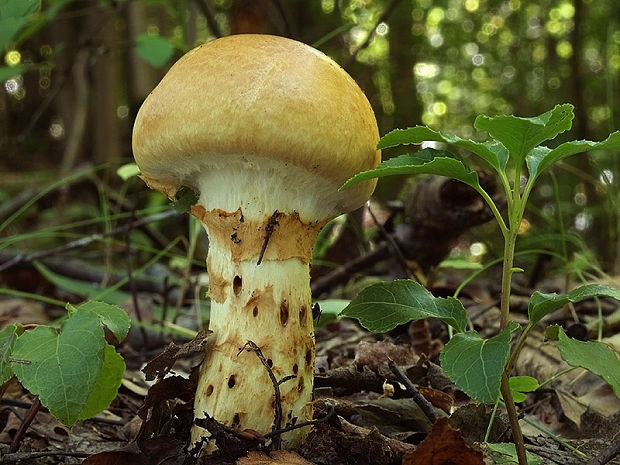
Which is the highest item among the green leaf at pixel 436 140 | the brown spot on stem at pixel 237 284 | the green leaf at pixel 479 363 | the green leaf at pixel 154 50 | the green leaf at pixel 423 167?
the green leaf at pixel 154 50

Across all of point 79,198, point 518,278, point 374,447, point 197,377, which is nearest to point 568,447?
point 374,447

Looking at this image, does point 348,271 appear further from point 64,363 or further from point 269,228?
point 64,363

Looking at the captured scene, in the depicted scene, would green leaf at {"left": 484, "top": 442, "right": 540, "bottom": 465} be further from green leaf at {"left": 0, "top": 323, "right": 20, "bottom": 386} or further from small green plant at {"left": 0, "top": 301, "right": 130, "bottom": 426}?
green leaf at {"left": 0, "top": 323, "right": 20, "bottom": 386}

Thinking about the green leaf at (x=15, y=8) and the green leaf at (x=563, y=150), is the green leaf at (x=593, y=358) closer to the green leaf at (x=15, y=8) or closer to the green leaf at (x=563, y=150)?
the green leaf at (x=563, y=150)

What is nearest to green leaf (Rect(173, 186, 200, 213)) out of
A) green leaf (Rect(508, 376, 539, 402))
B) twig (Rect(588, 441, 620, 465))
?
green leaf (Rect(508, 376, 539, 402))

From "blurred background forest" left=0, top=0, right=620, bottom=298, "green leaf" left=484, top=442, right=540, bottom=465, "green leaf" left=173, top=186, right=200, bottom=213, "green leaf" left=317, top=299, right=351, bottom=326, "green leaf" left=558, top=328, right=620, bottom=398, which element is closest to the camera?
"green leaf" left=558, top=328, right=620, bottom=398

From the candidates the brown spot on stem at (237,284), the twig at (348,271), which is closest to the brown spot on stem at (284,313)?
the brown spot on stem at (237,284)

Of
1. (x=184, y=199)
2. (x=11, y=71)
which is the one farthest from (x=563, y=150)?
(x=11, y=71)
